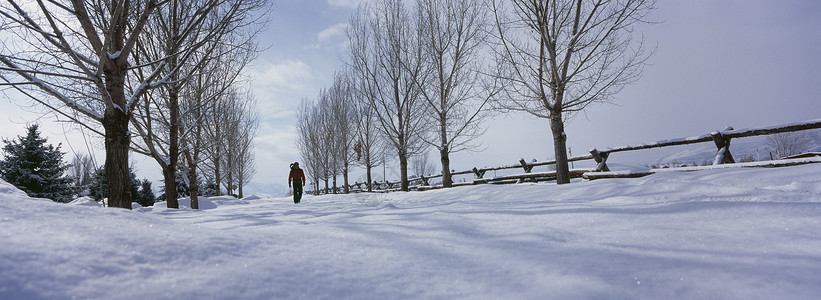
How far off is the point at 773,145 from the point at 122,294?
206ft

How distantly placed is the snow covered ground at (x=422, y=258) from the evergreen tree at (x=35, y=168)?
21824mm

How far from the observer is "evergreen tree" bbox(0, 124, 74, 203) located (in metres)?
16.0

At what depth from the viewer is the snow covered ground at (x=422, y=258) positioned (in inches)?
38.7

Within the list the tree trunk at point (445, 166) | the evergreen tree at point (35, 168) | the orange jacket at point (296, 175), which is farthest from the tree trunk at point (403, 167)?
the evergreen tree at point (35, 168)

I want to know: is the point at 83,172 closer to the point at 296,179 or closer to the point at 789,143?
the point at 296,179

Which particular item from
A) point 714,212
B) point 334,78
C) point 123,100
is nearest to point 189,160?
point 123,100

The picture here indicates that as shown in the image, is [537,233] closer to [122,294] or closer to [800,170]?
[122,294]

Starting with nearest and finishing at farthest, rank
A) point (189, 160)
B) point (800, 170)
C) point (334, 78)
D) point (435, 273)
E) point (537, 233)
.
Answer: point (435, 273) → point (537, 233) → point (800, 170) → point (189, 160) → point (334, 78)

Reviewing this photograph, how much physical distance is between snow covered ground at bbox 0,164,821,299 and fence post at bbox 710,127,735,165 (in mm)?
5791

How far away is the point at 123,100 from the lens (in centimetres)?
478

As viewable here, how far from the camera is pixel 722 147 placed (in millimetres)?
6422

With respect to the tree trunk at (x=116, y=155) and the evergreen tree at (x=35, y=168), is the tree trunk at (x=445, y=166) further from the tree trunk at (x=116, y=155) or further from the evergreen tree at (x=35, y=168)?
the evergreen tree at (x=35, y=168)

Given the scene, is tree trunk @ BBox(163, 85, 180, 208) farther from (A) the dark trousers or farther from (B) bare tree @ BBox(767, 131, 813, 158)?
(B) bare tree @ BBox(767, 131, 813, 158)

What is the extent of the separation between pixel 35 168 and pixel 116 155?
18976 millimetres
